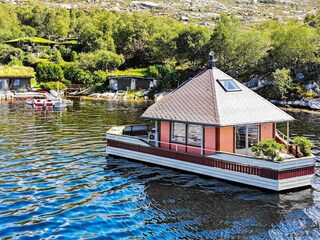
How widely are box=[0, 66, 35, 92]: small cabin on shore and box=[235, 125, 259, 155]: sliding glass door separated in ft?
256

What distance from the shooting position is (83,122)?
164 feet

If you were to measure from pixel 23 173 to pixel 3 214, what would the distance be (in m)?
7.38

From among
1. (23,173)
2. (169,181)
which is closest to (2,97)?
(23,173)

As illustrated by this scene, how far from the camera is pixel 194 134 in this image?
27.2 m

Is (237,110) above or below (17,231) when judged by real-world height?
above

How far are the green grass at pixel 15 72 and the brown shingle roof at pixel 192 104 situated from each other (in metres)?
75.0

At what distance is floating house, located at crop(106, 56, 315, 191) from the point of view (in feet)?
76.4

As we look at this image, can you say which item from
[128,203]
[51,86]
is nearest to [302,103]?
[128,203]

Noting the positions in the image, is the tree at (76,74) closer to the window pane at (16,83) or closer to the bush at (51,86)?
the bush at (51,86)

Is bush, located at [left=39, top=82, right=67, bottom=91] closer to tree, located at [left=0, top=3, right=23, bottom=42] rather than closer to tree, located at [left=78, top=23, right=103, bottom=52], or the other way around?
tree, located at [left=78, top=23, right=103, bottom=52]

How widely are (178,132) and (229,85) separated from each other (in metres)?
4.99

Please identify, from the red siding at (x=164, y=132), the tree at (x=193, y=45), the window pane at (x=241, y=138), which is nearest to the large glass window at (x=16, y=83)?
the tree at (x=193, y=45)

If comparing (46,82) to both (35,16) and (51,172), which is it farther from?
(51,172)

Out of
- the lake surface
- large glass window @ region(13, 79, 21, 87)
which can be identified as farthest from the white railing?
large glass window @ region(13, 79, 21, 87)
